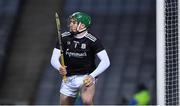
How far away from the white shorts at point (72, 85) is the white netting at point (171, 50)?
4.96 feet

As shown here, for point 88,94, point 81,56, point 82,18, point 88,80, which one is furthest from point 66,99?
point 82,18

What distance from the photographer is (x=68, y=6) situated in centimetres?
2252

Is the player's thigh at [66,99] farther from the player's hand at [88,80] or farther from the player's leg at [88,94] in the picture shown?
the player's hand at [88,80]

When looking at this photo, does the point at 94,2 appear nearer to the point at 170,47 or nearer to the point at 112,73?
the point at 112,73

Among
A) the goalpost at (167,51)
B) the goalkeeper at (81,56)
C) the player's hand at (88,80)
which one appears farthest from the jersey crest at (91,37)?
the goalpost at (167,51)

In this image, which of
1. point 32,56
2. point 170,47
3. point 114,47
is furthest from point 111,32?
point 170,47

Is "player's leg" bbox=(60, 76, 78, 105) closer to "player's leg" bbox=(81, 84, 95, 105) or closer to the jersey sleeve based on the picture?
"player's leg" bbox=(81, 84, 95, 105)

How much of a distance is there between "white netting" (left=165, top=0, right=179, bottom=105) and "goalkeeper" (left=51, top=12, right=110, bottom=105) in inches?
55.0

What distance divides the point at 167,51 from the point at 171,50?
0.08 m

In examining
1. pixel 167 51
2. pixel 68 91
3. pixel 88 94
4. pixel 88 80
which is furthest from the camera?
pixel 167 51

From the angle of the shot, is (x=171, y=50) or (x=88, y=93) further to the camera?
(x=171, y=50)

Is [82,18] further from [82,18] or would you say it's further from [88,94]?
[88,94]

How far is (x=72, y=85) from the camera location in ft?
38.7

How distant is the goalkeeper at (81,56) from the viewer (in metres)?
11.6
